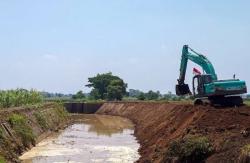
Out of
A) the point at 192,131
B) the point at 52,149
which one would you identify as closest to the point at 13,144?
the point at 52,149

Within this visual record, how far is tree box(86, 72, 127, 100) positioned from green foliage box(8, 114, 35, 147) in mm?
84337

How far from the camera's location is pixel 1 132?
89.6ft

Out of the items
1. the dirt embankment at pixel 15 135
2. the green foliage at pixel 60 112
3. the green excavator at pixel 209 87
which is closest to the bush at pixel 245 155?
the dirt embankment at pixel 15 135

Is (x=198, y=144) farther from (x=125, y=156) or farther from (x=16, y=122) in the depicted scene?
(x=16, y=122)

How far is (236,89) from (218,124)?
348 inches

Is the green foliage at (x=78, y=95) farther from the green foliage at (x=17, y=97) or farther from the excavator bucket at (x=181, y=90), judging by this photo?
the excavator bucket at (x=181, y=90)

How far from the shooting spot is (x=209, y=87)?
106 ft

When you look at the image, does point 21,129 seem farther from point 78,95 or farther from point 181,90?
point 78,95

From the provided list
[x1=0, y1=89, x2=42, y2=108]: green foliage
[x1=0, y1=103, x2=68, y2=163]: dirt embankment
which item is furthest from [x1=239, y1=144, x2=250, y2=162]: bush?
[x1=0, y1=89, x2=42, y2=108]: green foliage

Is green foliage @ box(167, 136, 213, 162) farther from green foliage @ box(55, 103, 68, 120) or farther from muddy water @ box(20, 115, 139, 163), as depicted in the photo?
green foliage @ box(55, 103, 68, 120)

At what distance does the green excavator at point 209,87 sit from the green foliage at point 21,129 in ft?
36.7

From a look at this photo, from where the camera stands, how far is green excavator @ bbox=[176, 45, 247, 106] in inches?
1254

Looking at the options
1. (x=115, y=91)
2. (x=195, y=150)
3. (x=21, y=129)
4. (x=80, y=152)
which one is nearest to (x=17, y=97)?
(x=21, y=129)

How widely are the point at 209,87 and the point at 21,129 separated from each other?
12775mm
